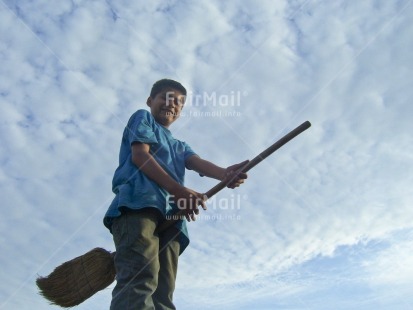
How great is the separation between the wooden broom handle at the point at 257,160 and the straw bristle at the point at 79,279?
52 centimetres

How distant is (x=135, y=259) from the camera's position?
2.48m

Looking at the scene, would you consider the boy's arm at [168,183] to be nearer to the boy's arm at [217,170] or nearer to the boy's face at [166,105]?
the boy's arm at [217,170]

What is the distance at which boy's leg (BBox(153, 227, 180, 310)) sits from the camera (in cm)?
277

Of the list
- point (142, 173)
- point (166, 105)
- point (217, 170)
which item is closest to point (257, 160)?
point (217, 170)

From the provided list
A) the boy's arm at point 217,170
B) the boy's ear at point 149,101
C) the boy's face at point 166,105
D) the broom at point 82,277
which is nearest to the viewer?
the broom at point 82,277

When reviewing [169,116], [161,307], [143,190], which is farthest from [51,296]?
[169,116]

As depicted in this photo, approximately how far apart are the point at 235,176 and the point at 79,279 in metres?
1.32

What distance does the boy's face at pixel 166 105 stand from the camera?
341 cm

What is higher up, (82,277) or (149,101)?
(149,101)

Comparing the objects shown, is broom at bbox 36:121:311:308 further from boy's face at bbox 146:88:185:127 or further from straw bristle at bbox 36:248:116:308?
boy's face at bbox 146:88:185:127

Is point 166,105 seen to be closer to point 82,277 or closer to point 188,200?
point 188,200

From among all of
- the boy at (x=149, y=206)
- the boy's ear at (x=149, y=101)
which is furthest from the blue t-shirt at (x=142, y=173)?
the boy's ear at (x=149, y=101)

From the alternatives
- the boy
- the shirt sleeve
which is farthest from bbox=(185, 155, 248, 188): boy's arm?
the shirt sleeve

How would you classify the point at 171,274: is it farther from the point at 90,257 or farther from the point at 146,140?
the point at 146,140
